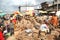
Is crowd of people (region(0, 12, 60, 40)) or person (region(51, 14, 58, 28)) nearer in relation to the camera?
crowd of people (region(0, 12, 60, 40))

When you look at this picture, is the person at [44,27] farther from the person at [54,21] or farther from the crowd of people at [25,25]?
the person at [54,21]

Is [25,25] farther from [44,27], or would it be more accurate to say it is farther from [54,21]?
[54,21]

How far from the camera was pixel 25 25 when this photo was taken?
2.14m

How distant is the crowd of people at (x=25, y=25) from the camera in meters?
2.11

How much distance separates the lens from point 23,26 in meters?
2.13

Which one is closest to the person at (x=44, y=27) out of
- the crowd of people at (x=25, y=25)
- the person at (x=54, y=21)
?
the crowd of people at (x=25, y=25)

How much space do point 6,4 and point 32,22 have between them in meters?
0.46

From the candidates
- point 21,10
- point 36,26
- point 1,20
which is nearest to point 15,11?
point 21,10

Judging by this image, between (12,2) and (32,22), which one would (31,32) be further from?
(12,2)

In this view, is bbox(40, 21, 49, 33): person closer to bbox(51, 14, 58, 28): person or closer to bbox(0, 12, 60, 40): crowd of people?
bbox(0, 12, 60, 40): crowd of people

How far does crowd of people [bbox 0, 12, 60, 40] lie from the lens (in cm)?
211

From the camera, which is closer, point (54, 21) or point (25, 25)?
point (25, 25)

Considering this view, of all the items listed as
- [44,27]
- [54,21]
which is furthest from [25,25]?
[54,21]

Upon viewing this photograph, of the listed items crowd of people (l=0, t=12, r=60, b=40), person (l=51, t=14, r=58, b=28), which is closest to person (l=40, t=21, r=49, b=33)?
crowd of people (l=0, t=12, r=60, b=40)
